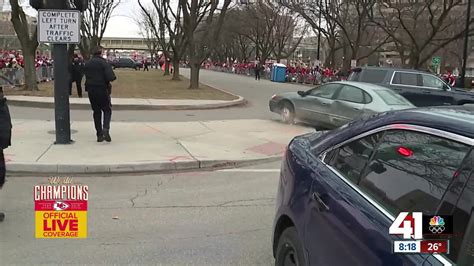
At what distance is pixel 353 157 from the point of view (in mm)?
2928

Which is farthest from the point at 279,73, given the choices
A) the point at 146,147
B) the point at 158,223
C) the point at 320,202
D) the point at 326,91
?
the point at 320,202

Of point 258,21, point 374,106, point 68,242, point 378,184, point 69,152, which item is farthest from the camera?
point 258,21

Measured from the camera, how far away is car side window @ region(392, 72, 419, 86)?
15.8 metres

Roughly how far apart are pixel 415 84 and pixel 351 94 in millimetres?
5718

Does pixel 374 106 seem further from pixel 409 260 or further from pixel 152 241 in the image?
pixel 409 260

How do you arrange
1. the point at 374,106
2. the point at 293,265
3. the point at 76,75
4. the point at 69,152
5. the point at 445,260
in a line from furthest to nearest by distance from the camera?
the point at 76,75
the point at 374,106
the point at 69,152
the point at 293,265
the point at 445,260

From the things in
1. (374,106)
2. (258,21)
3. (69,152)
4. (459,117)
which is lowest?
(69,152)

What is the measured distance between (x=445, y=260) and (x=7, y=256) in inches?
141

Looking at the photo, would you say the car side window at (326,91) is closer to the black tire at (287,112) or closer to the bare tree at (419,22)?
the black tire at (287,112)

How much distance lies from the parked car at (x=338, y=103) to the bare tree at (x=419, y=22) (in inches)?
834

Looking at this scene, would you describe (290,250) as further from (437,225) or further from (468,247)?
(468,247)

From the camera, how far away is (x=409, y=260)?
2010 millimetres

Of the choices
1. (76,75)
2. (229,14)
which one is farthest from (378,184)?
(229,14)
